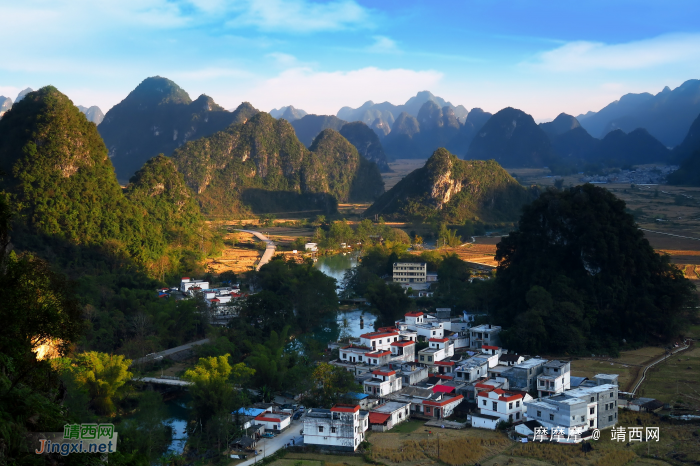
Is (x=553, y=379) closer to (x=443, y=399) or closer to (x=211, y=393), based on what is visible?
(x=443, y=399)

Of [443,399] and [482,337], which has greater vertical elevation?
[482,337]

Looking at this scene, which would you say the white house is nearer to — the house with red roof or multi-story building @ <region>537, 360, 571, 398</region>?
the house with red roof

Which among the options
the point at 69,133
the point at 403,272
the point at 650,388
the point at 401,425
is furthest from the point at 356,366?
the point at 69,133

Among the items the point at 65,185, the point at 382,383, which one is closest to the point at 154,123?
the point at 65,185

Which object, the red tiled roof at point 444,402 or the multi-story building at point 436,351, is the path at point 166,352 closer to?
the multi-story building at point 436,351

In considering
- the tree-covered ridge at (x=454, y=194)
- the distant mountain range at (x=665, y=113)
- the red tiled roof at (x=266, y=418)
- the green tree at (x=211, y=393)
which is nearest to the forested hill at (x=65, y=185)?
the green tree at (x=211, y=393)

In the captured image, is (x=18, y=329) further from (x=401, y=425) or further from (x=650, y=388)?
(x=650, y=388)
